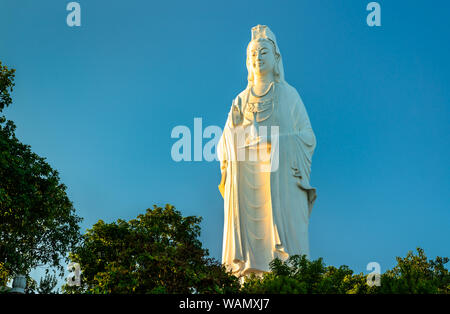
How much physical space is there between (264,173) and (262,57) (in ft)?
10.6

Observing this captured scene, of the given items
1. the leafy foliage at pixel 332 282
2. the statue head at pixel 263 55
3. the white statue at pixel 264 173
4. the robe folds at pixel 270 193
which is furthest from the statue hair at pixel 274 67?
the leafy foliage at pixel 332 282

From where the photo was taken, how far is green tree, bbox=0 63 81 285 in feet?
51.1

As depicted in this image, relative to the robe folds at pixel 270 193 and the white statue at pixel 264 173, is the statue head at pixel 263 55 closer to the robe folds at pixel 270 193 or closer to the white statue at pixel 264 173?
the white statue at pixel 264 173

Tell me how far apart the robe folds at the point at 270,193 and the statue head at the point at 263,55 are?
0.69 meters

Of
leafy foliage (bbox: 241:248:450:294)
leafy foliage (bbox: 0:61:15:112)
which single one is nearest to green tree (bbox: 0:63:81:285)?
→ leafy foliage (bbox: 0:61:15:112)

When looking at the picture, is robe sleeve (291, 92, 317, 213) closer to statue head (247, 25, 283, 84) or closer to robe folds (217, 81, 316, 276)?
robe folds (217, 81, 316, 276)

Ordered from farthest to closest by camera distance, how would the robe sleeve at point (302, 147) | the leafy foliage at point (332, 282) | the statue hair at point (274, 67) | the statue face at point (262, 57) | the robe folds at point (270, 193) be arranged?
the statue hair at point (274, 67) < the statue face at point (262, 57) < the robe sleeve at point (302, 147) < the robe folds at point (270, 193) < the leafy foliage at point (332, 282)

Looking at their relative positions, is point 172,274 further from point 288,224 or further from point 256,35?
point 256,35

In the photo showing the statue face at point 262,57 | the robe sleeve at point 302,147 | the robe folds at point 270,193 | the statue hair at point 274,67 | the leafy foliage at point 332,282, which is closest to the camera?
the leafy foliage at point 332,282

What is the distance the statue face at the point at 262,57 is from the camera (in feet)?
53.7

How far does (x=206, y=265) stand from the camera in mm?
9945

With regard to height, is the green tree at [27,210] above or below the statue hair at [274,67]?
below

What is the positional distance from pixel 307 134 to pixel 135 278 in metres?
7.89

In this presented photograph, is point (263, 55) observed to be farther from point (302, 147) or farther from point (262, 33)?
point (302, 147)
